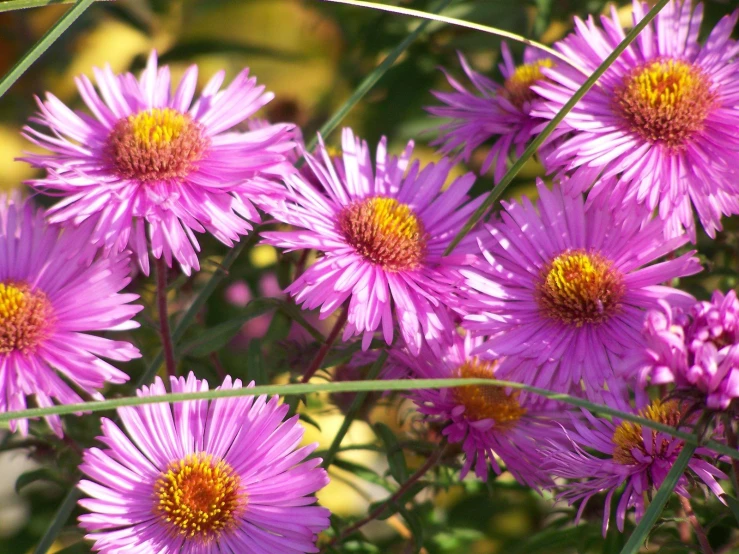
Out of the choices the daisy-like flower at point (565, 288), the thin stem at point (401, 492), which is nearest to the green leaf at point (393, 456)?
the thin stem at point (401, 492)

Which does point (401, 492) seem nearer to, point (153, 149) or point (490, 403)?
point (490, 403)

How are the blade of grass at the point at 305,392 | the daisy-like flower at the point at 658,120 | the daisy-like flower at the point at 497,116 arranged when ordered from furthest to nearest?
the daisy-like flower at the point at 497,116 → the daisy-like flower at the point at 658,120 → the blade of grass at the point at 305,392

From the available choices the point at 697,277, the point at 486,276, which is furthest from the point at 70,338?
the point at 697,277

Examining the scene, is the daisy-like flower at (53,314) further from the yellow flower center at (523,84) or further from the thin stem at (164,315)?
the yellow flower center at (523,84)

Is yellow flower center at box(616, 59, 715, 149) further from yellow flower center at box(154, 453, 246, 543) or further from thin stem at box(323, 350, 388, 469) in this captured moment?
yellow flower center at box(154, 453, 246, 543)

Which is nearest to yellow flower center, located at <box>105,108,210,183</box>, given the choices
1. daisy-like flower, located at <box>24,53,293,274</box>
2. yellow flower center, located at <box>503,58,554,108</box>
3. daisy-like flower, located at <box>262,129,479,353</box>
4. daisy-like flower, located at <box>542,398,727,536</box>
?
daisy-like flower, located at <box>24,53,293,274</box>

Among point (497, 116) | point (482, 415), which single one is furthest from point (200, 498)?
point (497, 116)

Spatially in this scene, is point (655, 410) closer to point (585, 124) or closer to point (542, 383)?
point (542, 383)
